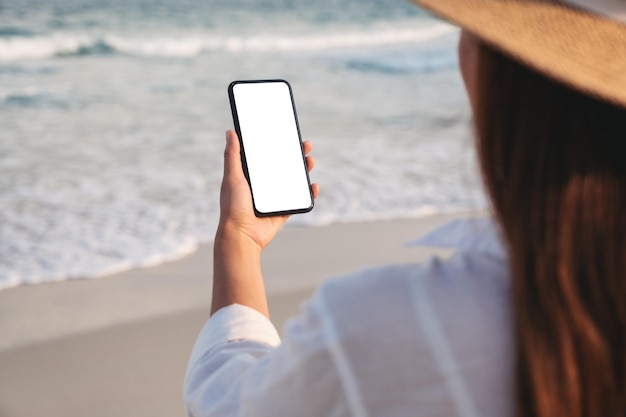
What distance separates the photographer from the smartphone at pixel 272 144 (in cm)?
172

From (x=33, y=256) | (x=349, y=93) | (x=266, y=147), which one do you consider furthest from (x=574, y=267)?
(x=349, y=93)

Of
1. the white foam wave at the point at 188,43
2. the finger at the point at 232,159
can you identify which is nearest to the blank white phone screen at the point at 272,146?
the finger at the point at 232,159

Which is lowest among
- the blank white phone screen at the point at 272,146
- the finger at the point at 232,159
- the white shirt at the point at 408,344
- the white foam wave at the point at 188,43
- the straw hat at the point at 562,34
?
the white foam wave at the point at 188,43

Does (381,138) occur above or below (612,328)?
below

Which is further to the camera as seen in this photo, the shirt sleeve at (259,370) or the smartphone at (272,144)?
the smartphone at (272,144)

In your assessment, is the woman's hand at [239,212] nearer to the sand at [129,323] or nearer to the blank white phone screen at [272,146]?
the blank white phone screen at [272,146]

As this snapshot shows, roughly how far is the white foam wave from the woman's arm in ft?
33.5

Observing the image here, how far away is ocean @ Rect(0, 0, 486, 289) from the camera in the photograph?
4262 mm

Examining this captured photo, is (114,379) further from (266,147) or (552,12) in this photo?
(552,12)

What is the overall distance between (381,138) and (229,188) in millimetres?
5157

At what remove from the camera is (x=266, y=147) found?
5.87ft

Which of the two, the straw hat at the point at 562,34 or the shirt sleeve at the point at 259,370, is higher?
the straw hat at the point at 562,34

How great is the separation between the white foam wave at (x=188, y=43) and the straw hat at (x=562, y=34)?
432 inches

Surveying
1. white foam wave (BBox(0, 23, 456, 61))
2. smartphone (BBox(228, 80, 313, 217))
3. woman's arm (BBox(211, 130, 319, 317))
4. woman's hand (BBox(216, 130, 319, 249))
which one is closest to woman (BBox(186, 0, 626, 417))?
woman's arm (BBox(211, 130, 319, 317))
